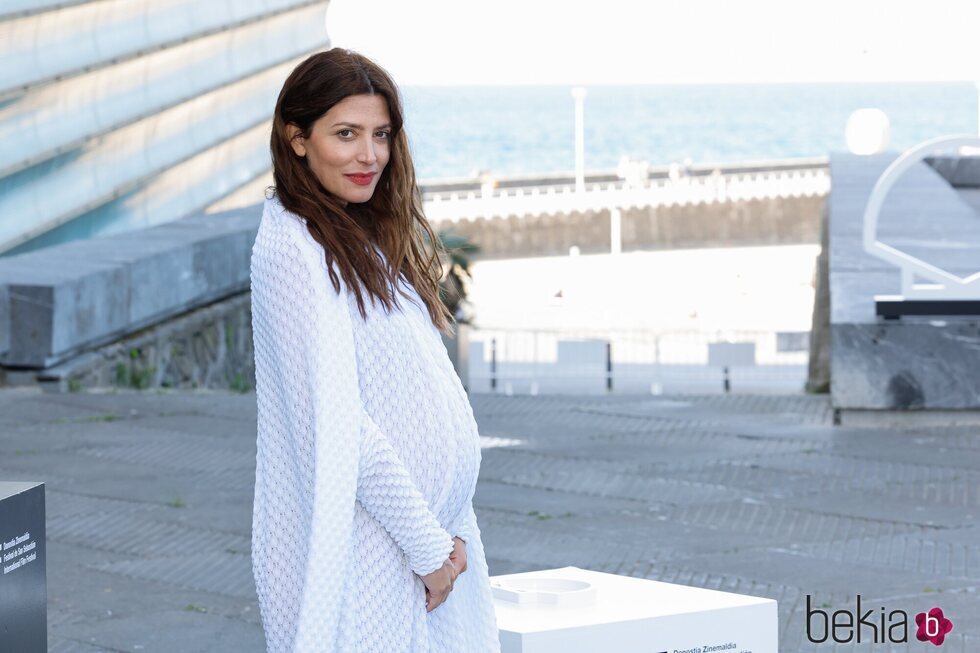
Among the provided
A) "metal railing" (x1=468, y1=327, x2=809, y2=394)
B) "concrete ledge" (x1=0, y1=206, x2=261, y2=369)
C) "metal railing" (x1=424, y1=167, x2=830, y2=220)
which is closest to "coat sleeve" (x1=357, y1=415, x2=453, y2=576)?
→ "concrete ledge" (x1=0, y1=206, x2=261, y2=369)

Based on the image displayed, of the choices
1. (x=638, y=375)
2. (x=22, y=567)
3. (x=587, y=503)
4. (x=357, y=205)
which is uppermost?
(x=357, y=205)

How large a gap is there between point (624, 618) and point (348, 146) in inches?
43.9

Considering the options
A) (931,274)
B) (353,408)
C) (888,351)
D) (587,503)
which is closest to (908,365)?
(888,351)

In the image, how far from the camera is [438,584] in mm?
2752

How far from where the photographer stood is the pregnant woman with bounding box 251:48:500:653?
2650mm

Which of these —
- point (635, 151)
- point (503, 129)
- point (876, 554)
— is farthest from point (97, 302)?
point (503, 129)

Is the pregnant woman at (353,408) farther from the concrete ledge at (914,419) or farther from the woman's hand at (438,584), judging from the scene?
the concrete ledge at (914,419)

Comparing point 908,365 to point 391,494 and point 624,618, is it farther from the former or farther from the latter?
point 391,494

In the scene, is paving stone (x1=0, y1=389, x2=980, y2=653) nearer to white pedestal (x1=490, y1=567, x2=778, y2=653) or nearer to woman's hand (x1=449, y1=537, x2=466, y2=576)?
white pedestal (x1=490, y1=567, x2=778, y2=653)

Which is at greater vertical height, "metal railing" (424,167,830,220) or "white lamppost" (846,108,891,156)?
"white lamppost" (846,108,891,156)

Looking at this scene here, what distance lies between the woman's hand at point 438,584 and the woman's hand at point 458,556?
0.01m

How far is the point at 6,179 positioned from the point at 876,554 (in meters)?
20.1

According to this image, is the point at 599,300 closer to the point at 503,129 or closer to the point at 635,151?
the point at 635,151

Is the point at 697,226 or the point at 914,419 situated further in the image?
the point at 697,226
